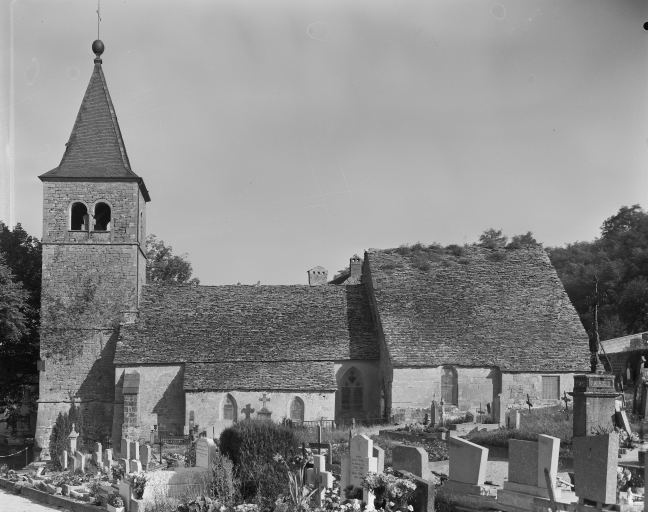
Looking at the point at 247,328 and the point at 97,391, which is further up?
the point at 247,328

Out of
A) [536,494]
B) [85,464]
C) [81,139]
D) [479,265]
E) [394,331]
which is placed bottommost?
[85,464]

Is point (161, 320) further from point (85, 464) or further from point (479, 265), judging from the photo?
point (479, 265)

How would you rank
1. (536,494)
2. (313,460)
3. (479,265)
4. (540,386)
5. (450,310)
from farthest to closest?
(479,265), (450,310), (540,386), (313,460), (536,494)

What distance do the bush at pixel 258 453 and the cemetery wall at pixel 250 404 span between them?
13.7 meters

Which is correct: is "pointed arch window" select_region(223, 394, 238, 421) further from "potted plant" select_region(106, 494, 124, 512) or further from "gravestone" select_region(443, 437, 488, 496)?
"gravestone" select_region(443, 437, 488, 496)

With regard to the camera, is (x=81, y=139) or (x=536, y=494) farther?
(x=81, y=139)

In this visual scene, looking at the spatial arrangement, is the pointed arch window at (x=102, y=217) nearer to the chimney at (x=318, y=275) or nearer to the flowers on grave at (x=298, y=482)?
the flowers on grave at (x=298, y=482)

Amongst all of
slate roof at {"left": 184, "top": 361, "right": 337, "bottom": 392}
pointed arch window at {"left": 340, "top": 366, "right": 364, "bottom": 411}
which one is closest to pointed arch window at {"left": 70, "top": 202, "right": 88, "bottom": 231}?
slate roof at {"left": 184, "top": 361, "right": 337, "bottom": 392}

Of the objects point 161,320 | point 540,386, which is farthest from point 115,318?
point 540,386

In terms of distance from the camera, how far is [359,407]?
133ft

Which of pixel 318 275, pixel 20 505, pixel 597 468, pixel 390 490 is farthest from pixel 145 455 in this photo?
pixel 318 275

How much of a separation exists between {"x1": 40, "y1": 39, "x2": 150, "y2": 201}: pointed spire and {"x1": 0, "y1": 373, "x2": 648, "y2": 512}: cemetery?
13.8m

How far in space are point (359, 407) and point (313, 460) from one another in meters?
19.6

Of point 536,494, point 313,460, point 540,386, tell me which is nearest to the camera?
point 536,494
